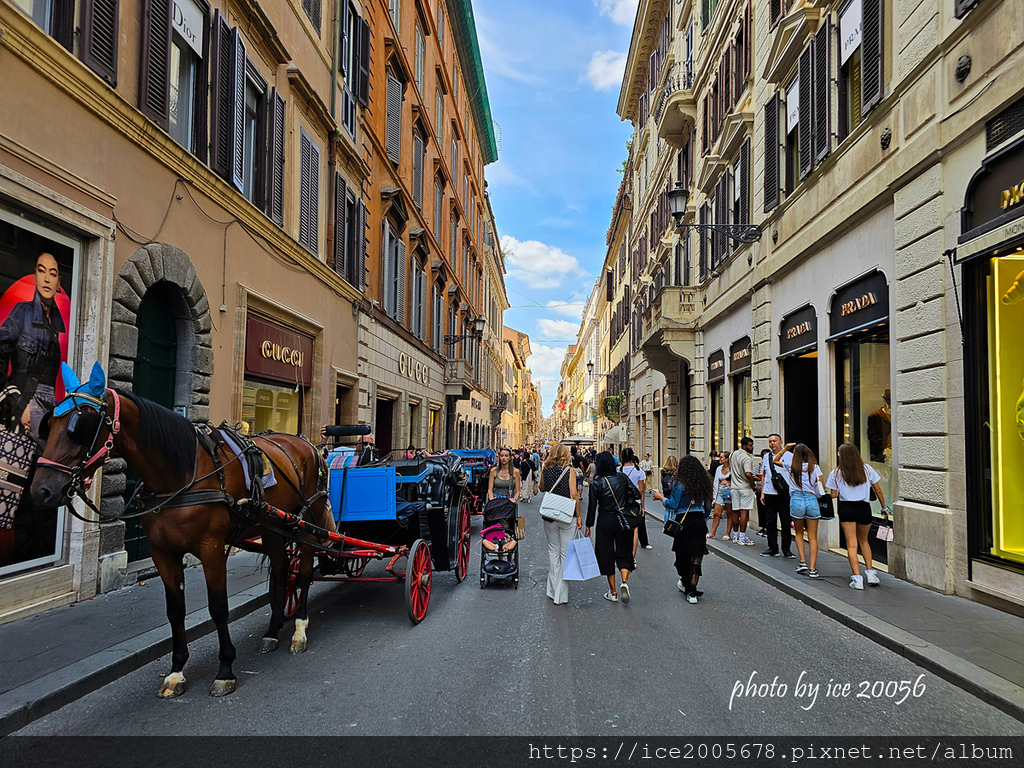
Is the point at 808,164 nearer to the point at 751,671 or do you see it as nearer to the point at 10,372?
the point at 751,671

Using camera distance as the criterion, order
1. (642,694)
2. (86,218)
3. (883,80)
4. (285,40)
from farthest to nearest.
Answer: (285,40) < (883,80) < (86,218) < (642,694)

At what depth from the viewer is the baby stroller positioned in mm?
8188

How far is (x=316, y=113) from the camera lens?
1354 centimetres

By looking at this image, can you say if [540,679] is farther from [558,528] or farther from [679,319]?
[679,319]

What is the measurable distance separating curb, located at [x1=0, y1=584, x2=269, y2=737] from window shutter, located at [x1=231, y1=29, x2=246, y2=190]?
6.95 metres

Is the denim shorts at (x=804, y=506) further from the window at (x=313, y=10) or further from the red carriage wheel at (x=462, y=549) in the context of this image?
the window at (x=313, y=10)

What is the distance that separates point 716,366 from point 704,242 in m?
4.06

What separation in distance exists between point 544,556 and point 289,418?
5.68 m

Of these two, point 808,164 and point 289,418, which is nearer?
point 808,164

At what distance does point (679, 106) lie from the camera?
22375mm

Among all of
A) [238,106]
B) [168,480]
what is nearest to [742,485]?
[168,480]

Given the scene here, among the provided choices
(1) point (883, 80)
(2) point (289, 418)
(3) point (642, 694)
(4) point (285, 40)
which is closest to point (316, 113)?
(4) point (285, 40)

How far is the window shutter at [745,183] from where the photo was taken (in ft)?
52.2

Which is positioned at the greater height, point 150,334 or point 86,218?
point 86,218
